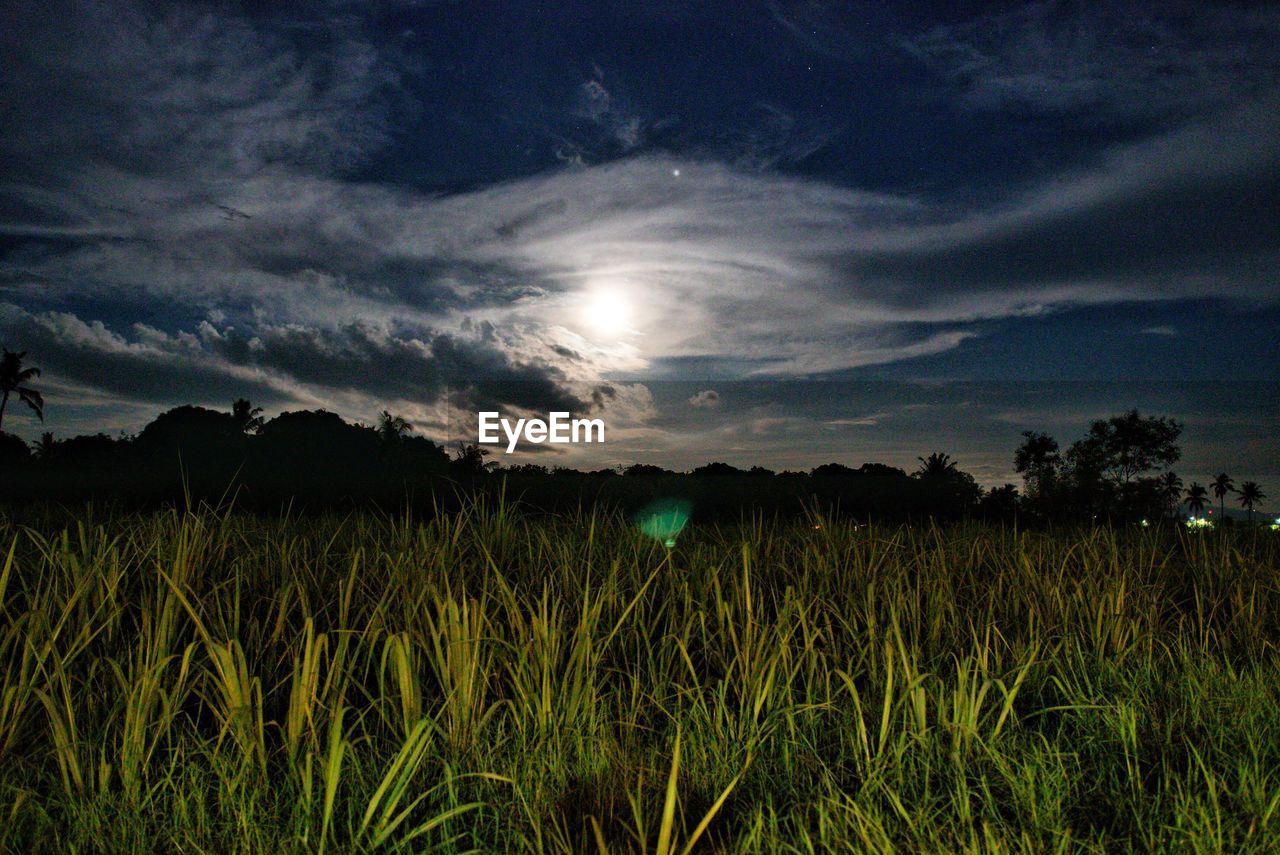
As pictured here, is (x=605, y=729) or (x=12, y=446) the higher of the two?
(x=12, y=446)

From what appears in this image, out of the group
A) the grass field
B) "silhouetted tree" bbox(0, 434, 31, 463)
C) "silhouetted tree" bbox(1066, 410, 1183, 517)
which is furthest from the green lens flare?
"silhouetted tree" bbox(0, 434, 31, 463)

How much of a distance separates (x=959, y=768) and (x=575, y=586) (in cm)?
207

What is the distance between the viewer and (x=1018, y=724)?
254 cm

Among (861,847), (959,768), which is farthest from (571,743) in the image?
(959,768)

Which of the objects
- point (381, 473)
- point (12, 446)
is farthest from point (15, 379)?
point (381, 473)

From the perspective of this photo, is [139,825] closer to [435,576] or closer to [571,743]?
[571,743]

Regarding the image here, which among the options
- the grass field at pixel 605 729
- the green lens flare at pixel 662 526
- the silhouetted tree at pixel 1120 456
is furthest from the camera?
the silhouetted tree at pixel 1120 456

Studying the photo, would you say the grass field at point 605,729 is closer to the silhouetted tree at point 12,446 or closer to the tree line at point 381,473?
the tree line at point 381,473

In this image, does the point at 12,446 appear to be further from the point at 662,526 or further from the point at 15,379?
the point at 662,526

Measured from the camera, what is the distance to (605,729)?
7.94ft

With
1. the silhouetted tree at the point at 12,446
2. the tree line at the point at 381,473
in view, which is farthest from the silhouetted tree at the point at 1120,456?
the silhouetted tree at the point at 12,446

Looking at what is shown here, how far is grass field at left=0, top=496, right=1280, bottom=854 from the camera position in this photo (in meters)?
1.97

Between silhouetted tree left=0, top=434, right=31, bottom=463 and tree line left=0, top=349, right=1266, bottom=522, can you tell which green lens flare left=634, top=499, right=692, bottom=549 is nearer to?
tree line left=0, top=349, right=1266, bottom=522

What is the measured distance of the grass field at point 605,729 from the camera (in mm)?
1975
